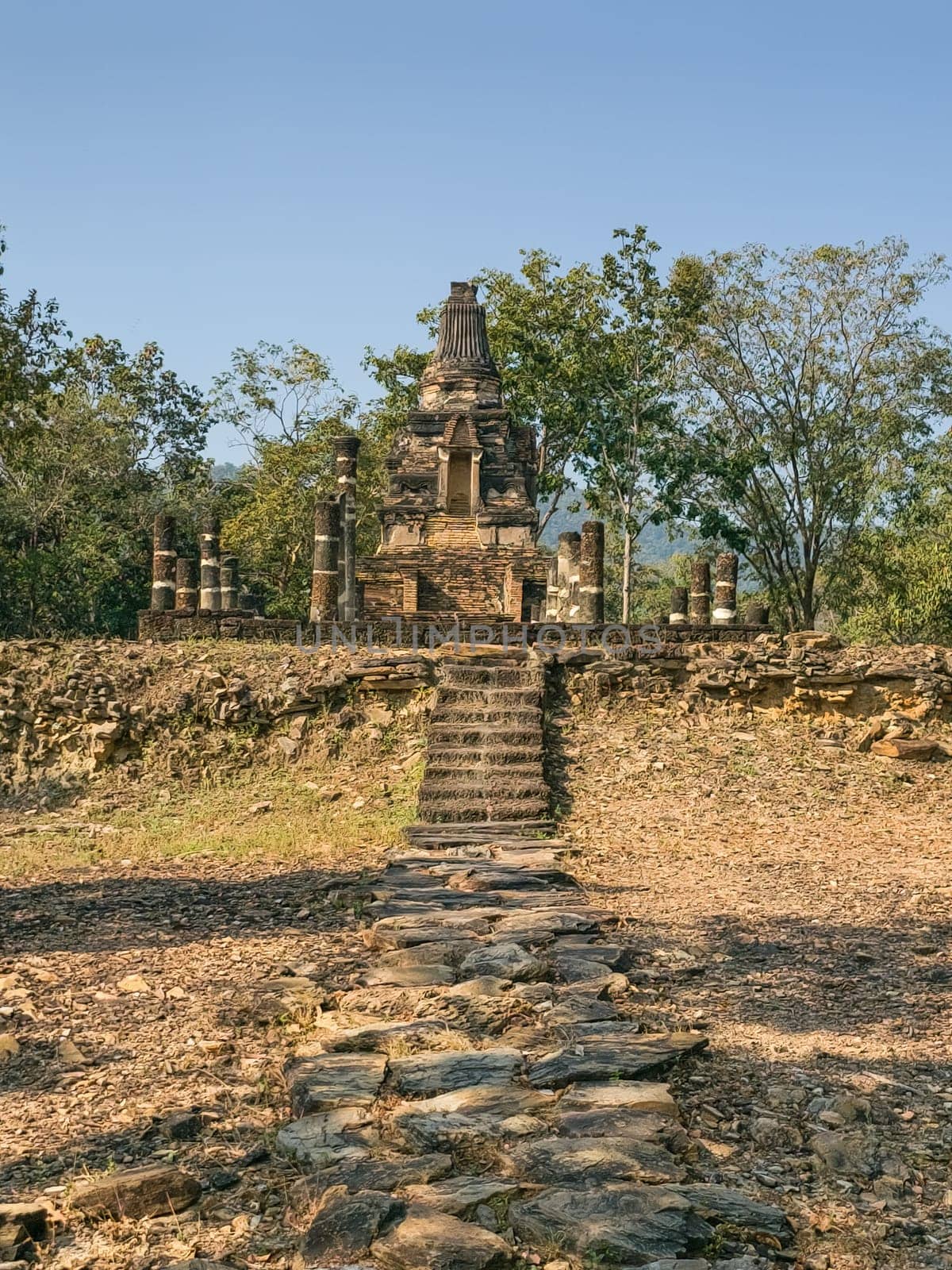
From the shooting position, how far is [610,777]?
1132 cm

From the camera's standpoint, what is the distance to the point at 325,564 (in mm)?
18594

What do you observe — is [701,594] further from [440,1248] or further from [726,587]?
[440,1248]

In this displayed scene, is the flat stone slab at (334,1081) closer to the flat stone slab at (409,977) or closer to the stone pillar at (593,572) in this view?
the flat stone slab at (409,977)

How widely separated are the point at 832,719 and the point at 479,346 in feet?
57.6

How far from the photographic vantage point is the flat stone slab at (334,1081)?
14.5ft

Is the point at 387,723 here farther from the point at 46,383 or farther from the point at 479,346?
the point at 479,346

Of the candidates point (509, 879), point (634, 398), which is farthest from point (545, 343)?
point (509, 879)

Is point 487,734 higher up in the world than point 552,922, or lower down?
higher up

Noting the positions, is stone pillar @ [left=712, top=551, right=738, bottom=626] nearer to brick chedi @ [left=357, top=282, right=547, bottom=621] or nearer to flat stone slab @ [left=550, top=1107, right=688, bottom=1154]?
brick chedi @ [left=357, top=282, right=547, bottom=621]

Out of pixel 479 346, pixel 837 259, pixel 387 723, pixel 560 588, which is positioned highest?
pixel 837 259

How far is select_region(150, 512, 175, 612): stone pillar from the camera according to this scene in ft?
64.0

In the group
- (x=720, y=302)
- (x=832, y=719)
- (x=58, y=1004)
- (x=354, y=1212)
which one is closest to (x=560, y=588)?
(x=720, y=302)

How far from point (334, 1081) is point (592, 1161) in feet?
3.82

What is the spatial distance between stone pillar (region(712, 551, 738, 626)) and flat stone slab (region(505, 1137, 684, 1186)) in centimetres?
1876
